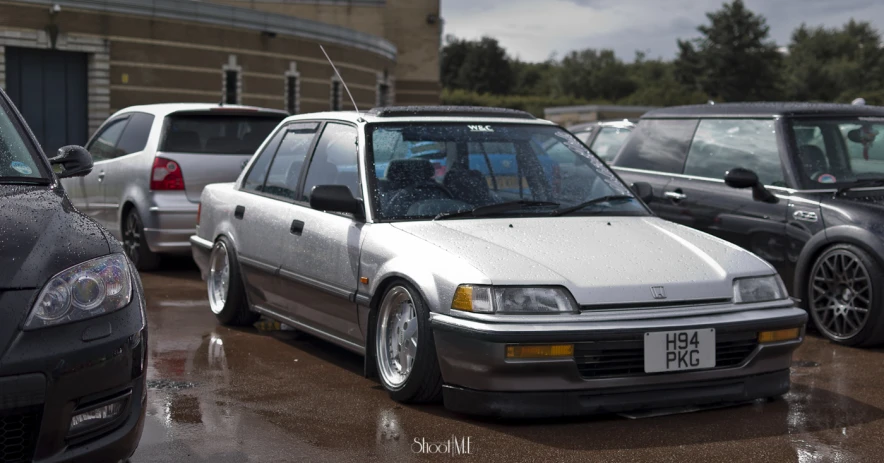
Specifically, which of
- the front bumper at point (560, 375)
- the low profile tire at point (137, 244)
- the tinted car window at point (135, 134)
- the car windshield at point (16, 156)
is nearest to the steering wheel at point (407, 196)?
the front bumper at point (560, 375)

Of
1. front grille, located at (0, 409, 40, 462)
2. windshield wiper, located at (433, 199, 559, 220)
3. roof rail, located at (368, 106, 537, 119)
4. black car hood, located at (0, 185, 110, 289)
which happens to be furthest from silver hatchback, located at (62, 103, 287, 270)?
front grille, located at (0, 409, 40, 462)

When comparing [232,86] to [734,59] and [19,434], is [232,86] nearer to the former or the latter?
[19,434]

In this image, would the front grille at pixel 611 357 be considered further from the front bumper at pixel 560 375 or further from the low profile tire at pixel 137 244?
the low profile tire at pixel 137 244

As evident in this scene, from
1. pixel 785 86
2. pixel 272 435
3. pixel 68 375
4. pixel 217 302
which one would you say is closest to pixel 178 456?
pixel 272 435

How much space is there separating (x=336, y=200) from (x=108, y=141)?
6.47 metres

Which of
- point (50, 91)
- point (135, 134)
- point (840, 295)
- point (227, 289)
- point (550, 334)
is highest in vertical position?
point (50, 91)

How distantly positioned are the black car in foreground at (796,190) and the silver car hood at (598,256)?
1885mm

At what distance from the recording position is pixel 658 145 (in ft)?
31.1

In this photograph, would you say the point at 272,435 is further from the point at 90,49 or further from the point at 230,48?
the point at 230,48

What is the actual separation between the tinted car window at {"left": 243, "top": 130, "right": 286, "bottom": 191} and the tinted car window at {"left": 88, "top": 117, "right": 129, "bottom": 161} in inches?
163

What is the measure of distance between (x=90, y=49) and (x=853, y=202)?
34.1m

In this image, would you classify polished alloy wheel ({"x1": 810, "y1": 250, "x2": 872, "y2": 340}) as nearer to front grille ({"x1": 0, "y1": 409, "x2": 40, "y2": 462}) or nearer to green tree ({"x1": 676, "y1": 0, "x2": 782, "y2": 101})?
front grille ({"x1": 0, "y1": 409, "x2": 40, "y2": 462})

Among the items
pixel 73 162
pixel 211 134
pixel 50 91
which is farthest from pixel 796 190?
pixel 50 91

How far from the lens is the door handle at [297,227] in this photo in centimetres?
658
